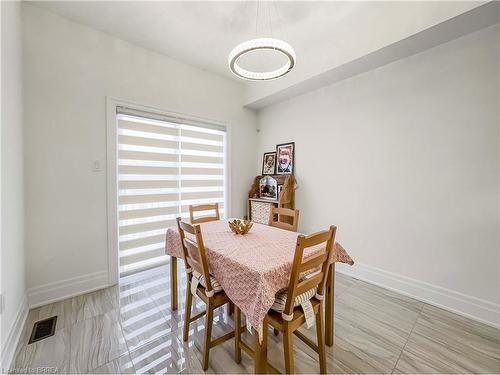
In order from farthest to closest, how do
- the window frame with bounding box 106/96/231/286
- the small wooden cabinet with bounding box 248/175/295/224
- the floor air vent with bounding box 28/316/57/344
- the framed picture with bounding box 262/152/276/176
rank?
1. the framed picture with bounding box 262/152/276/176
2. the small wooden cabinet with bounding box 248/175/295/224
3. the window frame with bounding box 106/96/231/286
4. the floor air vent with bounding box 28/316/57/344

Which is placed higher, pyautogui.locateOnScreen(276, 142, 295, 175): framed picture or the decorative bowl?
pyautogui.locateOnScreen(276, 142, 295, 175): framed picture

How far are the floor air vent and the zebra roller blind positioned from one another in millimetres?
849

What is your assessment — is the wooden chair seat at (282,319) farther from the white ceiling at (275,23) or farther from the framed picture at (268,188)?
the white ceiling at (275,23)

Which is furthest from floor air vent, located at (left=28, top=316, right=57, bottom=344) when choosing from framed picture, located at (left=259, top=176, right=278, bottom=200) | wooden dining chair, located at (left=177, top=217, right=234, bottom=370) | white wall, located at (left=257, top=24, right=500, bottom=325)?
white wall, located at (left=257, top=24, right=500, bottom=325)

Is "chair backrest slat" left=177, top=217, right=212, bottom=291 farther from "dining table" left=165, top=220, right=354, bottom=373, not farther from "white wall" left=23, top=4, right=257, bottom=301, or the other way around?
"white wall" left=23, top=4, right=257, bottom=301

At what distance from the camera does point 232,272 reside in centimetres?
131

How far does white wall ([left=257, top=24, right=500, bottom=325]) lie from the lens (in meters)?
1.88

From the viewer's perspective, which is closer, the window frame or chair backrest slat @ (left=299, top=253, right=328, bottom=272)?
chair backrest slat @ (left=299, top=253, right=328, bottom=272)

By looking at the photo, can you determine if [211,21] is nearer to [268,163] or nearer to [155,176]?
[155,176]

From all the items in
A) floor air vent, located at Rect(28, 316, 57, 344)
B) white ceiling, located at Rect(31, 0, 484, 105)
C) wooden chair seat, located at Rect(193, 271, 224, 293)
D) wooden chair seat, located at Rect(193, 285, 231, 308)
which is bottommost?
floor air vent, located at Rect(28, 316, 57, 344)

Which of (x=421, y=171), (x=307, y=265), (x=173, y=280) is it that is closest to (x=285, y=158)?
(x=421, y=171)

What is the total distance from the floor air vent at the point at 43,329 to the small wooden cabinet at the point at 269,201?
2.44 metres

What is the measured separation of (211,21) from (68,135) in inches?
72.5

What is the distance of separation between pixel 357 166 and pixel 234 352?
2280 mm
